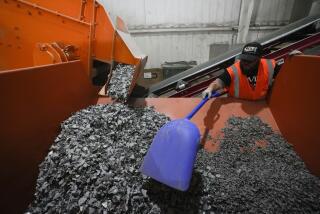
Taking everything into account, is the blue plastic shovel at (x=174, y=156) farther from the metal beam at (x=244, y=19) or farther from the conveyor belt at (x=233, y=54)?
the metal beam at (x=244, y=19)

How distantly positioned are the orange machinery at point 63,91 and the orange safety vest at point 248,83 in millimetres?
75

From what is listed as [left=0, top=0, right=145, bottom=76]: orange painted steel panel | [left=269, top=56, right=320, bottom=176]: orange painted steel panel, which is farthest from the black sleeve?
[left=0, top=0, right=145, bottom=76]: orange painted steel panel

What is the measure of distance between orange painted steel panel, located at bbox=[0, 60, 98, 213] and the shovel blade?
0.66m

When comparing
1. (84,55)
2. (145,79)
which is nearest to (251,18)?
(145,79)

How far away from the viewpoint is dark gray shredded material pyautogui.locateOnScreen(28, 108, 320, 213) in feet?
3.34

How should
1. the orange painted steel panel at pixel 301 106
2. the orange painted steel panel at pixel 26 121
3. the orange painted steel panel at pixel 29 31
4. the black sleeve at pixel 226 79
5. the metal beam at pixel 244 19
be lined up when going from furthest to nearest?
the metal beam at pixel 244 19
the black sleeve at pixel 226 79
the orange painted steel panel at pixel 29 31
the orange painted steel panel at pixel 301 106
the orange painted steel panel at pixel 26 121

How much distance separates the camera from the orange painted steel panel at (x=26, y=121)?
0.94m

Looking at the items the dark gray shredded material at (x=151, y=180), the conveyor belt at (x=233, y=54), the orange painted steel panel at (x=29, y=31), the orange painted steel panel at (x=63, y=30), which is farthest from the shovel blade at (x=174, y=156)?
the conveyor belt at (x=233, y=54)

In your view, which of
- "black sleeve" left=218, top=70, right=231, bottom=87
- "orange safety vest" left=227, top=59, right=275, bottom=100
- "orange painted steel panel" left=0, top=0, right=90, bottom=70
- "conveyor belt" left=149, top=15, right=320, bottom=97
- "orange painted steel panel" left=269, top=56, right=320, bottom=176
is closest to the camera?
"orange painted steel panel" left=269, top=56, right=320, bottom=176

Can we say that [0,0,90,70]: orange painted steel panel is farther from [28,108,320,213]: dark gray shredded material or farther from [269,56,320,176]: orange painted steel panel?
[269,56,320,176]: orange painted steel panel

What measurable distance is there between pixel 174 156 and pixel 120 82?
1.00m

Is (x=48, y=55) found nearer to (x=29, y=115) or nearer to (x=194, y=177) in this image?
(x=29, y=115)

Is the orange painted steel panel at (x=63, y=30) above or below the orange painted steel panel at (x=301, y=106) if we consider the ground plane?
above

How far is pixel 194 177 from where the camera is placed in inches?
46.1
